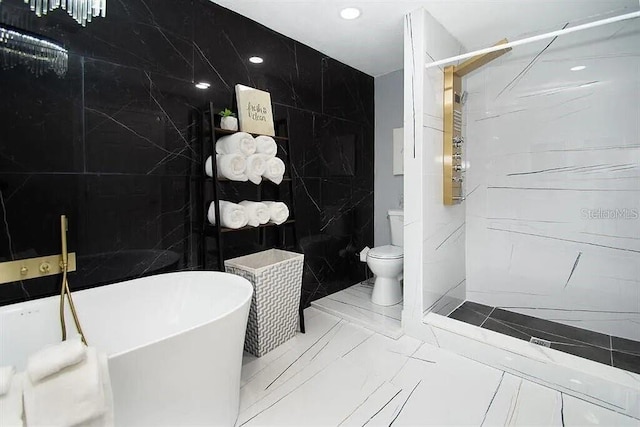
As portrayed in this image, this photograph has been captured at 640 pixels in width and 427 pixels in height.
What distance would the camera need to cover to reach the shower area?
7.45 ft

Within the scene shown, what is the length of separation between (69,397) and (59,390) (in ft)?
0.11

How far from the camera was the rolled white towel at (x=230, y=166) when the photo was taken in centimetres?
205

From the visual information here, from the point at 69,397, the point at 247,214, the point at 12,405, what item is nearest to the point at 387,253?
the point at 247,214

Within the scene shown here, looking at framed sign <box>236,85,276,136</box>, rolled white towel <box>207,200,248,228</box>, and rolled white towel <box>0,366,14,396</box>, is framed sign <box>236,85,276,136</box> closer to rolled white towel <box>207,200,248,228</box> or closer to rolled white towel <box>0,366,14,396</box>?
rolled white towel <box>207,200,248,228</box>

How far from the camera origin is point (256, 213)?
2.22 metres

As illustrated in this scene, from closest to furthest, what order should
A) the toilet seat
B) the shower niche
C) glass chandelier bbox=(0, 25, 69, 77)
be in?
glass chandelier bbox=(0, 25, 69, 77)
the shower niche
the toilet seat

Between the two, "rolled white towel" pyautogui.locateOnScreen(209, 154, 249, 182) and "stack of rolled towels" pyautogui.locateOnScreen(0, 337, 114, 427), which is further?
"rolled white towel" pyautogui.locateOnScreen(209, 154, 249, 182)

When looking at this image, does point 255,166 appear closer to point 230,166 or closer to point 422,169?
point 230,166

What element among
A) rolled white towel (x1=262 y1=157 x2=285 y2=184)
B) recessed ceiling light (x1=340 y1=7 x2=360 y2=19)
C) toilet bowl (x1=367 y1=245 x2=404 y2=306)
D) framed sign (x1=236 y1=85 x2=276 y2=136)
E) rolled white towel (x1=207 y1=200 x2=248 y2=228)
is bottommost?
toilet bowl (x1=367 y1=245 x2=404 y2=306)

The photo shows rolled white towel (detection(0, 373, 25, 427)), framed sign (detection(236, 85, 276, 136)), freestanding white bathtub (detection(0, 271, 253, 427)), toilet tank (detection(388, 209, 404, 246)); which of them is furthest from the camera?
toilet tank (detection(388, 209, 404, 246))

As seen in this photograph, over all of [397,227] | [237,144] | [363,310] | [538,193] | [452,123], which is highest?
[452,123]

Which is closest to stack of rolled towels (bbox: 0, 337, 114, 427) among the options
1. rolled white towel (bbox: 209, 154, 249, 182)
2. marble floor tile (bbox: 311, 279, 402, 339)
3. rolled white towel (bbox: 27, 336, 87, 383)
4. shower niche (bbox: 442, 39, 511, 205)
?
rolled white towel (bbox: 27, 336, 87, 383)

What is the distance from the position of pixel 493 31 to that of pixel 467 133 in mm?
814

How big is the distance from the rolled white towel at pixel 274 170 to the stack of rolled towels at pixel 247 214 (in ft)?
0.62
